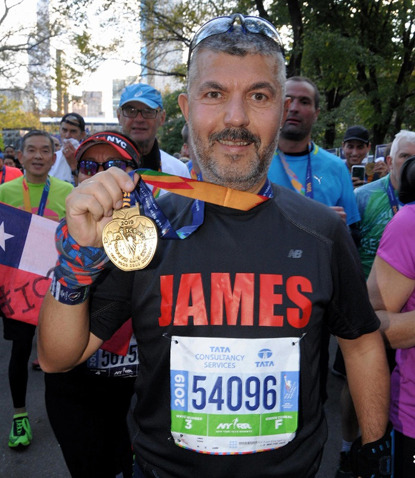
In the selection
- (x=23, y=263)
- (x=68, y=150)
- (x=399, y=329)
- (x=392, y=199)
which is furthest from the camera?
(x=68, y=150)

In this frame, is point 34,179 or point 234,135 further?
point 34,179

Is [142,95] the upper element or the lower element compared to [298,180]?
upper

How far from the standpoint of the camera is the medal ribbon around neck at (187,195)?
1.41 m

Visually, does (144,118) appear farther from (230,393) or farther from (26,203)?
(230,393)

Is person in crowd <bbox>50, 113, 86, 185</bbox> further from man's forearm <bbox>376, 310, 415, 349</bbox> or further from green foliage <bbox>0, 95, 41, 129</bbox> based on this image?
green foliage <bbox>0, 95, 41, 129</bbox>

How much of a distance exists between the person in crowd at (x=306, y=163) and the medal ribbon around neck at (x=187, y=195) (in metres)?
2.00

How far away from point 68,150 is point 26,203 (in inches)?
68.1

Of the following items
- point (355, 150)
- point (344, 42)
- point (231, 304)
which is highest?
point (344, 42)

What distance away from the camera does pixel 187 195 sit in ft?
4.84

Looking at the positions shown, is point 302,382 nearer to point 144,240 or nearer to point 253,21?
point 144,240

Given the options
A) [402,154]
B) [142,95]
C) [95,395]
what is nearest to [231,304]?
[95,395]

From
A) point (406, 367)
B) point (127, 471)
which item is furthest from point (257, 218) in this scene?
point (127, 471)

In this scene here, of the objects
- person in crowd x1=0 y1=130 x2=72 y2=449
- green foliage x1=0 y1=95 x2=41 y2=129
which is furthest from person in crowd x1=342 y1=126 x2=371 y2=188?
green foliage x1=0 y1=95 x2=41 y2=129

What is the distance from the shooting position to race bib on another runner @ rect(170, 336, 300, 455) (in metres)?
1.44
